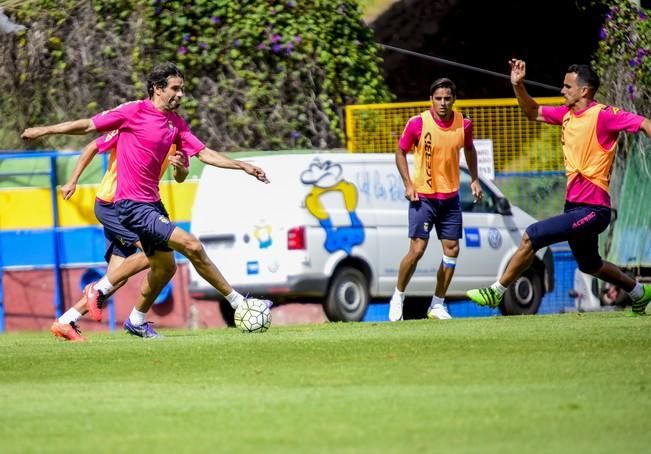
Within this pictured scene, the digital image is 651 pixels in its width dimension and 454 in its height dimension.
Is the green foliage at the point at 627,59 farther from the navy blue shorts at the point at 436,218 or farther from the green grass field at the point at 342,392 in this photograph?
the green grass field at the point at 342,392

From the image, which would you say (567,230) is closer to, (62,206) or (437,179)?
(437,179)

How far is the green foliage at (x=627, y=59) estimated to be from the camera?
22.5m

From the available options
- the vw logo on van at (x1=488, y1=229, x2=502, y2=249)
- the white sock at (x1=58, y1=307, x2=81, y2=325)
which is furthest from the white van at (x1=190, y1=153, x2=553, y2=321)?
the white sock at (x1=58, y1=307, x2=81, y2=325)

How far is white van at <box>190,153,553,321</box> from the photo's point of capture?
709 inches

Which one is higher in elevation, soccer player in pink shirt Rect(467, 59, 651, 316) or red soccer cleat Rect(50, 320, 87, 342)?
soccer player in pink shirt Rect(467, 59, 651, 316)

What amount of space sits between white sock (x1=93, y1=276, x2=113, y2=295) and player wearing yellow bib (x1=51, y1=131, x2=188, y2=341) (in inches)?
2.0

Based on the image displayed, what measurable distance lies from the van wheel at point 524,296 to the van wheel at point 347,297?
2.14 meters

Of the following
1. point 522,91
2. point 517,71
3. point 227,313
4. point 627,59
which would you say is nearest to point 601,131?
point 522,91

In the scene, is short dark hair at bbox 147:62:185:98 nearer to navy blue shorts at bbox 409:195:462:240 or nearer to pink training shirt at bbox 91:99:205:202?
pink training shirt at bbox 91:99:205:202

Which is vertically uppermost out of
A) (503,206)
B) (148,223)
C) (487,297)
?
(148,223)

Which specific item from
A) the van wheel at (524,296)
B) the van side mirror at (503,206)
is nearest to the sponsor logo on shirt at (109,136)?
the van side mirror at (503,206)

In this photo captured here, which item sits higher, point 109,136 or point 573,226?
point 109,136

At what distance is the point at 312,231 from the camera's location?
59.2 feet

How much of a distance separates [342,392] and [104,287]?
4.86 meters
